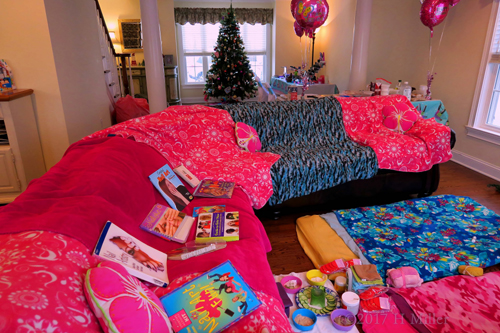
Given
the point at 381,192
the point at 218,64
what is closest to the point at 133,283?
the point at 381,192

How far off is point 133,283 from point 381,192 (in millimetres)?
2503

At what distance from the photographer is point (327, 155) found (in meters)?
2.71

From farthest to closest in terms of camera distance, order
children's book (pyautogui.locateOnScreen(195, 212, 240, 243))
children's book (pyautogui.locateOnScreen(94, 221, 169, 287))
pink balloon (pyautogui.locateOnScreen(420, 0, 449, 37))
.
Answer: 1. pink balloon (pyautogui.locateOnScreen(420, 0, 449, 37))
2. children's book (pyautogui.locateOnScreen(195, 212, 240, 243))
3. children's book (pyautogui.locateOnScreen(94, 221, 169, 287))

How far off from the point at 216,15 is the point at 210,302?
298 inches

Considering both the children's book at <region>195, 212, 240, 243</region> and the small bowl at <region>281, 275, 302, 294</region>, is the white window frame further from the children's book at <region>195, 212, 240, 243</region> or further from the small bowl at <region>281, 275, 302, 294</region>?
the children's book at <region>195, 212, 240, 243</region>

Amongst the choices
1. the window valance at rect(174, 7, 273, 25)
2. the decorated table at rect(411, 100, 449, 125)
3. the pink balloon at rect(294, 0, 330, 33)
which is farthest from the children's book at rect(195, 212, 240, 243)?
the window valance at rect(174, 7, 273, 25)

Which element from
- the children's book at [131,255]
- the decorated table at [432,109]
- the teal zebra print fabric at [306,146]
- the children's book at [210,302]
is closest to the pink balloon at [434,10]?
the decorated table at [432,109]

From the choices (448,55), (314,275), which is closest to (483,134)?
(448,55)

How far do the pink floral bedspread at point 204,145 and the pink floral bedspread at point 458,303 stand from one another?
3.77 ft

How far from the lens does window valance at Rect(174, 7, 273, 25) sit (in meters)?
7.28

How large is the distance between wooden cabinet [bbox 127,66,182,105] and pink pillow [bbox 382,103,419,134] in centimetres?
503

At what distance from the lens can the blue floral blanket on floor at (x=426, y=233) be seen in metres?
2.01

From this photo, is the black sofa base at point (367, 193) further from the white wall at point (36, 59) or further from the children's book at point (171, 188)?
the white wall at point (36, 59)

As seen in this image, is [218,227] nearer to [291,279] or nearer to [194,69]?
[291,279]
